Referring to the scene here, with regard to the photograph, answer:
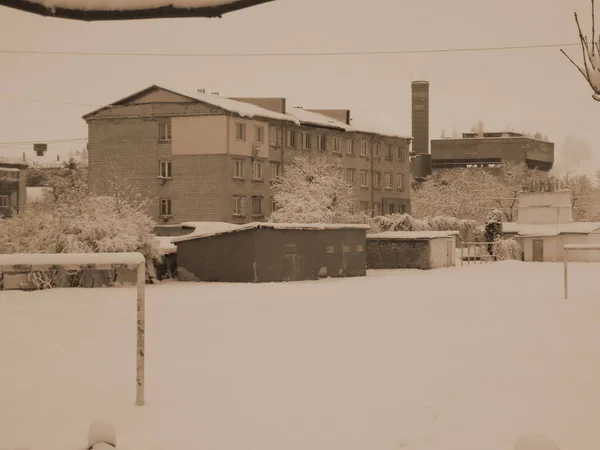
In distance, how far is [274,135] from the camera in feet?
224

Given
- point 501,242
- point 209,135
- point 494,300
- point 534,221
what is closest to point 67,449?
point 494,300

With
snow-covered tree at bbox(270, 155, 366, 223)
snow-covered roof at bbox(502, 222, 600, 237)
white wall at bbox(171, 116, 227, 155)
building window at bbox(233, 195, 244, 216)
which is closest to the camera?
snow-covered tree at bbox(270, 155, 366, 223)

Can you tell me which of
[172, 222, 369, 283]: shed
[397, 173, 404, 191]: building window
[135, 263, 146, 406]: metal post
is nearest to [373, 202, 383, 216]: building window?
[397, 173, 404, 191]: building window

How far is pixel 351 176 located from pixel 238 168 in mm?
18492

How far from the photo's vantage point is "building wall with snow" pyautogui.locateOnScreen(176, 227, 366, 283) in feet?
121

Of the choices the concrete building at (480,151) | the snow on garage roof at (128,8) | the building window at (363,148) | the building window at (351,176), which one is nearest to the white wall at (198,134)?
the building window at (351,176)

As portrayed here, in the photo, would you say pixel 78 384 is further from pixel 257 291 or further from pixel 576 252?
pixel 576 252

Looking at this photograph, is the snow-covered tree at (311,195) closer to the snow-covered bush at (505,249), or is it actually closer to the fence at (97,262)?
the snow-covered bush at (505,249)

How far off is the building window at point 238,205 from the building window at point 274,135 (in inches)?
270

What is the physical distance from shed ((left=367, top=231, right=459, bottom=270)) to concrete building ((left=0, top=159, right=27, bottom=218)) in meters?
48.3

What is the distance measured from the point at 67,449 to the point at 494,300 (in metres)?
19.4

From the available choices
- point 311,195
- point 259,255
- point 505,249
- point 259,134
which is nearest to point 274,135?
point 259,134

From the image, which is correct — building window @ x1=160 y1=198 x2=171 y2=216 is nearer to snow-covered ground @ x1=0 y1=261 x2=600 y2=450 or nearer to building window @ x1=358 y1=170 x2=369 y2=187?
building window @ x1=358 y1=170 x2=369 y2=187

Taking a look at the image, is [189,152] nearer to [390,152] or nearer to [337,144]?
[337,144]
